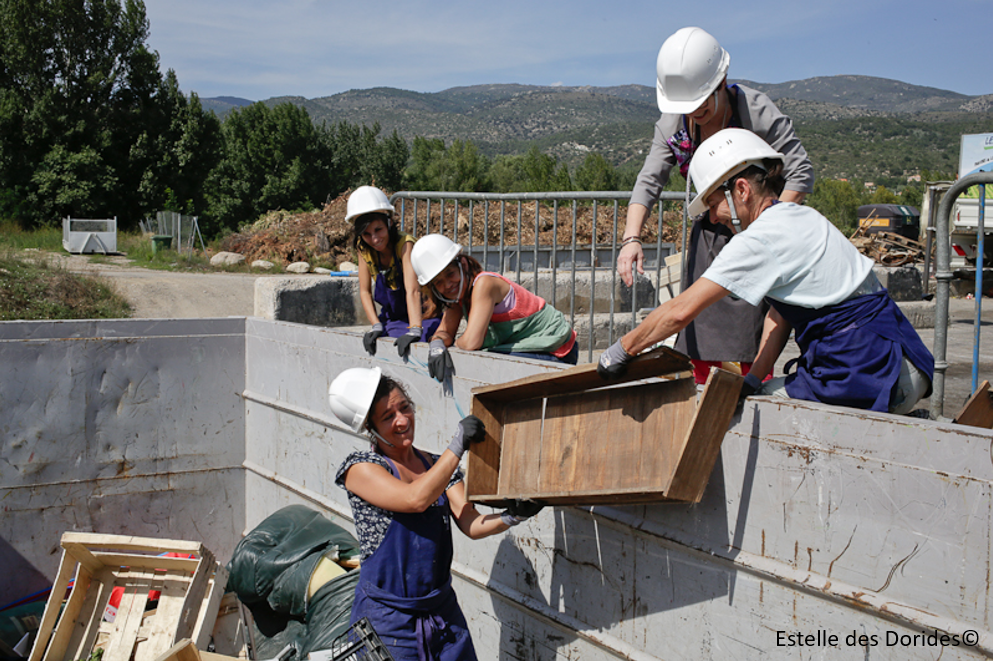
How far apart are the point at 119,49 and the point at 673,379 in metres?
37.2

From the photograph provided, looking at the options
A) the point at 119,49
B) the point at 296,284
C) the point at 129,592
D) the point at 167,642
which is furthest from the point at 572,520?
the point at 119,49

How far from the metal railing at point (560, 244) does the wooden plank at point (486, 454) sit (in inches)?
58.5

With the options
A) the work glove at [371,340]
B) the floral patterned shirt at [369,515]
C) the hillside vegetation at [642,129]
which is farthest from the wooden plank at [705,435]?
the hillside vegetation at [642,129]

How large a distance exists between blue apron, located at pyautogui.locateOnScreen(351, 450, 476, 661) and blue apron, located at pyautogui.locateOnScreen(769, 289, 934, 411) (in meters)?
1.53

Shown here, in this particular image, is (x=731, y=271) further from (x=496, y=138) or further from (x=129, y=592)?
(x=496, y=138)

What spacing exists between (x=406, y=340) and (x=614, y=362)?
214 cm

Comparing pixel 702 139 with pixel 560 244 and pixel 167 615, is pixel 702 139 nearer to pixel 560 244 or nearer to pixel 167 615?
pixel 560 244

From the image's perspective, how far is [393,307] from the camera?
4.99 m

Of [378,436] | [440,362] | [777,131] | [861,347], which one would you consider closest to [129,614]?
[440,362]

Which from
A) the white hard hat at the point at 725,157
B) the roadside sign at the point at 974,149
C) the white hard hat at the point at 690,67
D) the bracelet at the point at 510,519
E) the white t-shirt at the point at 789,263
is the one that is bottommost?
the bracelet at the point at 510,519

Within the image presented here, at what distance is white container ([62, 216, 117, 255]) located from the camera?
20.7 m

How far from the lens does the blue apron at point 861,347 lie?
7.52ft

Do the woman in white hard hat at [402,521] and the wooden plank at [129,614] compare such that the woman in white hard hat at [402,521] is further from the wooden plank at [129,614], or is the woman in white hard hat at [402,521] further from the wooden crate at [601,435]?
the wooden plank at [129,614]

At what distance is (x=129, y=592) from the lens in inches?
189
